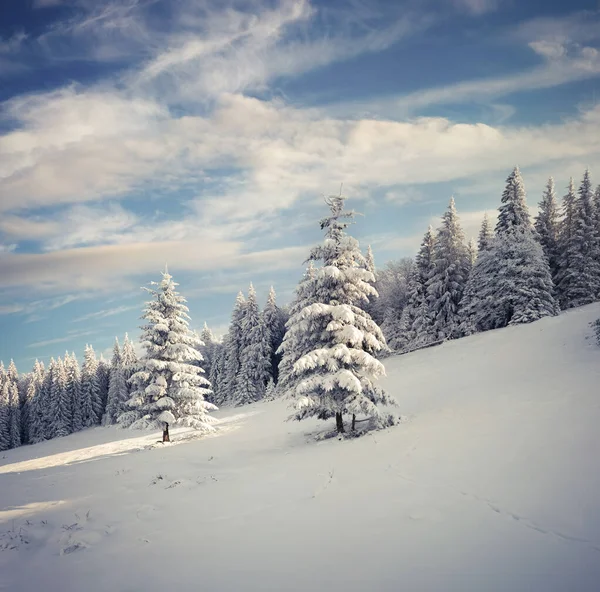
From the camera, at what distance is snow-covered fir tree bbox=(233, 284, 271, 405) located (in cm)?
4891

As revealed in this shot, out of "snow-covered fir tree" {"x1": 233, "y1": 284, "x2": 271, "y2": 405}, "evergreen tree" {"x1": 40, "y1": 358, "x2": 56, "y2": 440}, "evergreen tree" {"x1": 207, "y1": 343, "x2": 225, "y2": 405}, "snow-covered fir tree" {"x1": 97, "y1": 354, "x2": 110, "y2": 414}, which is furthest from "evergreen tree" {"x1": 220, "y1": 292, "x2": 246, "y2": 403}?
"evergreen tree" {"x1": 40, "y1": 358, "x2": 56, "y2": 440}

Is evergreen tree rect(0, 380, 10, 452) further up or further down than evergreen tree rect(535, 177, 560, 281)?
further down

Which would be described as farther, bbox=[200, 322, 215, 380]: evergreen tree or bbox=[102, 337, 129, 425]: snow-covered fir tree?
bbox=[200, 322, 215, 380]: evergreen tree

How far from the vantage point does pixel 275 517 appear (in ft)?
22.6

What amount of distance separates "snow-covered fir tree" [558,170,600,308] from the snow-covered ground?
29573 millimetres

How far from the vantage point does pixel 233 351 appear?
5459 centimetres

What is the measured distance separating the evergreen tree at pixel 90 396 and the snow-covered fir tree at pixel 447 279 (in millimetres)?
66629

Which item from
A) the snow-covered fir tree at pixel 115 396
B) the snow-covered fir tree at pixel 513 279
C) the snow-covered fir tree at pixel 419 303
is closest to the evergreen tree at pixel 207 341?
the snow-covered fir tree at pixel 115 396

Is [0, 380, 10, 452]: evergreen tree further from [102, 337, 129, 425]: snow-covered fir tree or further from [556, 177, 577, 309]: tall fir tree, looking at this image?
[556, 177, 577, 309]: tall fir tree

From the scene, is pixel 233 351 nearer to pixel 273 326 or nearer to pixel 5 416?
pixel 273 326

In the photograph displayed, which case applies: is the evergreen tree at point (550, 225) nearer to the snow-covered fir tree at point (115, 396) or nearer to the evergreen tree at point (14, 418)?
the snow-covered fir tree at point (115, 396)

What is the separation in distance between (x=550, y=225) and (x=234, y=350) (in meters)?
45.5

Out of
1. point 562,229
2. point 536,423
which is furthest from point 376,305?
point 536,423

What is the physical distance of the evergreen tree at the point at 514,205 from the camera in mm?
36688
